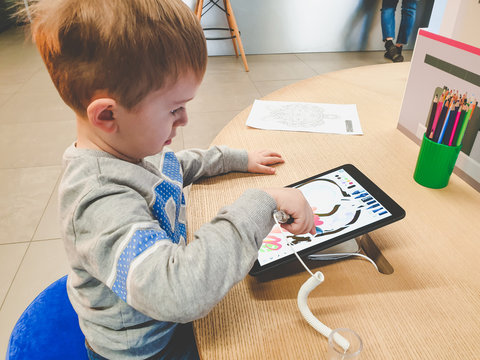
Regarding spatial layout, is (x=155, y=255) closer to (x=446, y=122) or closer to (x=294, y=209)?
(x=294, y=209)

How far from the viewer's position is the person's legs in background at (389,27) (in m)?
3.41

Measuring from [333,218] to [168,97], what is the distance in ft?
1.07

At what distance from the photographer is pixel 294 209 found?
0.53 meters

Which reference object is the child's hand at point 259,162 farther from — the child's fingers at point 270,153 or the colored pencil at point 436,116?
the colored pencil at point 436,116

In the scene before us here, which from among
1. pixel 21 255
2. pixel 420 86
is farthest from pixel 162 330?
pixel 21 255

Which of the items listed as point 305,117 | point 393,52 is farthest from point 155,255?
point 393,52

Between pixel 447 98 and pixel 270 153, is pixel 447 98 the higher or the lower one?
the higher one

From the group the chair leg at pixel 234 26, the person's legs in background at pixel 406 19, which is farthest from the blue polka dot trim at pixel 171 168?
the person's legs in background at pixel 406 19

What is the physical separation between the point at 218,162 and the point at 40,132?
2127mm

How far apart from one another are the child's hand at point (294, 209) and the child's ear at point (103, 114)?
0.81 ft

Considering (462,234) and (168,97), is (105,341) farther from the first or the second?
(462,234)

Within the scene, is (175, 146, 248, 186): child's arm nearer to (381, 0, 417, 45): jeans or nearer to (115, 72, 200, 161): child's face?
(115, 72, 200, 161): child's face

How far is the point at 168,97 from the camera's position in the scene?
0.51 m

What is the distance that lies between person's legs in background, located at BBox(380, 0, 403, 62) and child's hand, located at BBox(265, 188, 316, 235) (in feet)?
11.5
